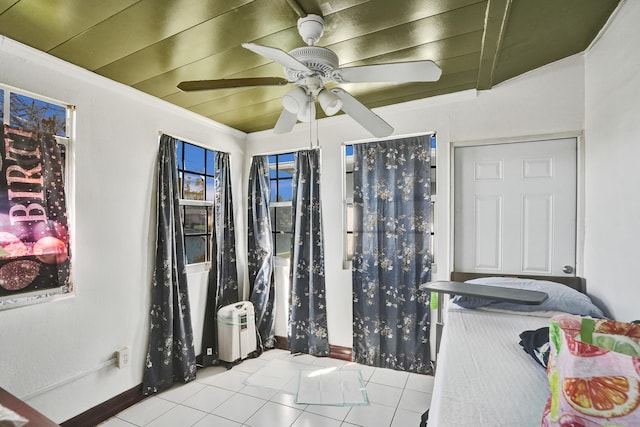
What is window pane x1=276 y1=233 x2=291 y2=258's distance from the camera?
3.52m

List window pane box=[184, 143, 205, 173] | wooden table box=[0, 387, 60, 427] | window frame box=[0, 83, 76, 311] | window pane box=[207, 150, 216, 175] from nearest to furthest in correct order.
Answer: wooden table box=[0, 387, 60, 427] → window frame box=[0, 83, 76, 311] → window pane box=[184, 143, 205, 173] → window pane box=[207, 150, 216, 175]

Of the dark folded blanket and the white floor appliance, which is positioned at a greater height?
the dark folded blanket

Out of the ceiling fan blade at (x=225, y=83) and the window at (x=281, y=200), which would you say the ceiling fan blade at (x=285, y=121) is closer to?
the ceiling fan blade at (x=225, y=83)

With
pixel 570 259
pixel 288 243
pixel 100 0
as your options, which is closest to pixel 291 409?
pixel 288 243

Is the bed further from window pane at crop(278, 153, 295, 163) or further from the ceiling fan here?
window pane at crop(278, 153, 295, 163)

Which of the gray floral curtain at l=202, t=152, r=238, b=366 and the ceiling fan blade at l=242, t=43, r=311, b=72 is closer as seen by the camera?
the ceiling fan blade at l=242, t=43, r=311, b=72

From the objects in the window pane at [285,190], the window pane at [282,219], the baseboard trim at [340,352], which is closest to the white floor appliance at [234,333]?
the baseboard trim at [340,352]

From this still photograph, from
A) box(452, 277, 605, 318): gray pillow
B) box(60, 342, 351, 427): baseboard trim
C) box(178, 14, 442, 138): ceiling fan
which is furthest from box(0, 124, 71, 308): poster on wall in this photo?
box(452, 277, 605, 318): gray pillow

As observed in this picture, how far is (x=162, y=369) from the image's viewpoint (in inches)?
101

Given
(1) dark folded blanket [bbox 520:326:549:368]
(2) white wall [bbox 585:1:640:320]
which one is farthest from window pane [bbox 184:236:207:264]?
(2) white wall [bbox 585:1:640:320]

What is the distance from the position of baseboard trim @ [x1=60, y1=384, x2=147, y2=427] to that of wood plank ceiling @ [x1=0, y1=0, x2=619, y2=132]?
2321mm

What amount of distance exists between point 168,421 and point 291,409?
0.86m

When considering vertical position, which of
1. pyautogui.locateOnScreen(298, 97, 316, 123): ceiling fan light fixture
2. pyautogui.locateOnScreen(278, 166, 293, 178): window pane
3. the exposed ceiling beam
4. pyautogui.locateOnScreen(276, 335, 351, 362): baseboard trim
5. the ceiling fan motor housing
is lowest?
pyautogui.locateOnScreen(276, 335, 351, 362): baseboard trim

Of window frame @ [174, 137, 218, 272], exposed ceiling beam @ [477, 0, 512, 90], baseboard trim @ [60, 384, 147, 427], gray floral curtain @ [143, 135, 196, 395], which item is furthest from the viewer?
window frame @ [174, 137, 218, 272]
